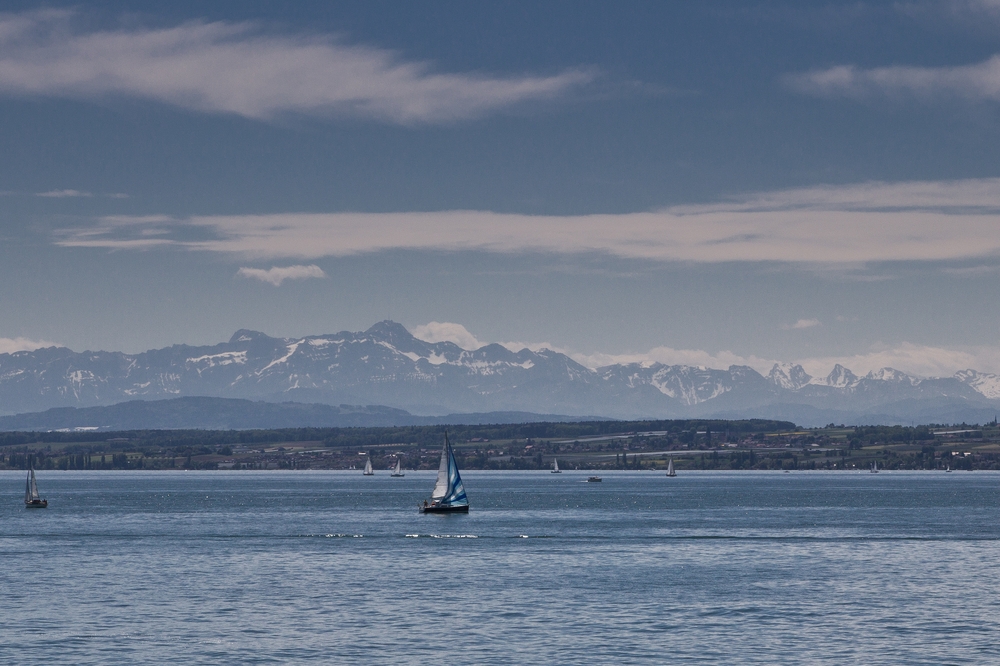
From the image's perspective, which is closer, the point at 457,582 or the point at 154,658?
the point at 154,658

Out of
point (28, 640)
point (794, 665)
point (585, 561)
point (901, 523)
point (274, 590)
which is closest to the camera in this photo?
point (794, 665)

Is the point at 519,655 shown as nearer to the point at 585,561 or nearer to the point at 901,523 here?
the point at 585,561

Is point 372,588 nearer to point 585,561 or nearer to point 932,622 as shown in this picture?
point 585,561

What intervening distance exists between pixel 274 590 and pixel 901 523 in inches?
4521

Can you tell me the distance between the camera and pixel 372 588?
10719cm

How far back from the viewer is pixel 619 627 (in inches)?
3371

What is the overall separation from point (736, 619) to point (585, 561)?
141ft

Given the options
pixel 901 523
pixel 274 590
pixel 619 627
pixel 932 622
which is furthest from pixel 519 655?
pixel 901 523

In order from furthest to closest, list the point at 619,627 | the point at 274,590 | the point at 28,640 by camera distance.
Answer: the point at 274,590, the point at 619,627, the point at 28,640

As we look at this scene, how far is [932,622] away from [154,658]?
4841 centimetres

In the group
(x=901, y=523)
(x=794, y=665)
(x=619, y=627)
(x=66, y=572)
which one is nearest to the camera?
(x=794, y=665)

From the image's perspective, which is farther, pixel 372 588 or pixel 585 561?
pixel 585 561

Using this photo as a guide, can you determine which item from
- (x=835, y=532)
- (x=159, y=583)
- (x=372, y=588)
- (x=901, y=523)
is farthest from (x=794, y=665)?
(x=901, y=523)

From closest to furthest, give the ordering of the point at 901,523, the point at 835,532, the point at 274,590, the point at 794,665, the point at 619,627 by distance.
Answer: the point at 794,665, the point at 619,627, the point at 274,590, the point at 835,532, the point at 901,523
